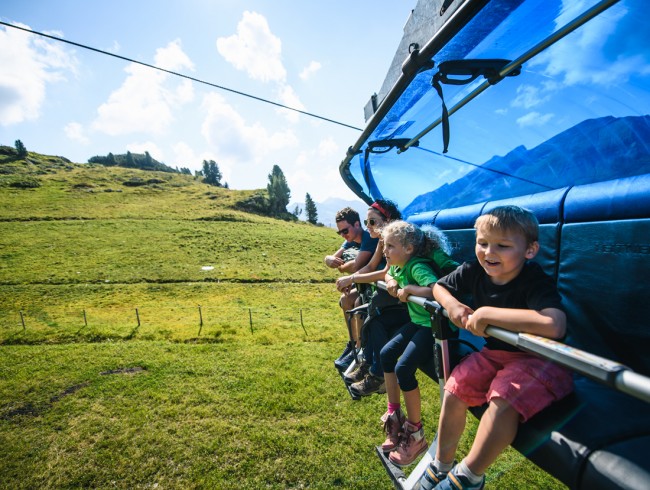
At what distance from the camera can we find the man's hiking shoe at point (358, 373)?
11.9 feet

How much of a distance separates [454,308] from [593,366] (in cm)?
96

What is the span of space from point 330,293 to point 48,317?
20.0 meters

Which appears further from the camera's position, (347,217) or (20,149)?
(20,149)

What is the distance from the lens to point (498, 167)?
3312 mm

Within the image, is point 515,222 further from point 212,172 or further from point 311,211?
point 212,172

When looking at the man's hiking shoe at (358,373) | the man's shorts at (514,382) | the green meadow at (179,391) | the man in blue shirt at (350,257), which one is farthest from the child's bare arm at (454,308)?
the green meadow at (179,391)

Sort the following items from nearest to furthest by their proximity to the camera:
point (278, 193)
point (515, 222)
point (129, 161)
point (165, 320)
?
point (515, 222) < point (165, 320) < point (278, 193) < point (129, 161)

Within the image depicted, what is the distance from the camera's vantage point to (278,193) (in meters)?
88.4

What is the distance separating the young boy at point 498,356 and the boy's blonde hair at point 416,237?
640 millimetres

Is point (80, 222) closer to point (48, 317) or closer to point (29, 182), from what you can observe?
point (48, 317)

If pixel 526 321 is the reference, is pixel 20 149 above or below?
above

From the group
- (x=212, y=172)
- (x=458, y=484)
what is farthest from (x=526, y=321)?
(x=212, y=172)

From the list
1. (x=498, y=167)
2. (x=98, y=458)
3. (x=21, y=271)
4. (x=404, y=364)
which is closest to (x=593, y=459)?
(x=404, y=364)

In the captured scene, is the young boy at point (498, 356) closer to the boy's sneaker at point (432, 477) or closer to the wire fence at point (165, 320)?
the boy's sneaker at point (432, 477)
